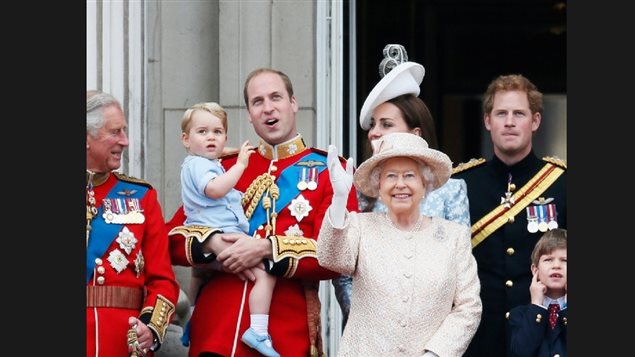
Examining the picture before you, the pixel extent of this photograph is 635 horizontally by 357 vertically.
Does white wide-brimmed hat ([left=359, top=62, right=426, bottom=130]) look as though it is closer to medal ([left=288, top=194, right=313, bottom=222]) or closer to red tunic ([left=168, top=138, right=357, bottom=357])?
red tunic ([left=168, top=138, right=357, bottom=357])

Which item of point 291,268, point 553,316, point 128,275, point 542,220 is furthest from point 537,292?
point 128,275

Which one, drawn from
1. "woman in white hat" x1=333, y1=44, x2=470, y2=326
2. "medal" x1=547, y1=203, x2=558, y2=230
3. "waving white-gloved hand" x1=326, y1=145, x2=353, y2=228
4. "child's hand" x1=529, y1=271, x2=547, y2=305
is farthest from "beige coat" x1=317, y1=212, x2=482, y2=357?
"medal" x1=547, y1=203, x2=558, y2=230

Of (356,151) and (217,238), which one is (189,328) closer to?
(217,238)

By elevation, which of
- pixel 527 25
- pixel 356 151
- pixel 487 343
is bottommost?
pixel 487 343

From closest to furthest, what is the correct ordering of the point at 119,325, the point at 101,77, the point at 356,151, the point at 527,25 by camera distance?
the point at 119,325 < the point at 101,77 < the point at 356,151 < the point at 527,25

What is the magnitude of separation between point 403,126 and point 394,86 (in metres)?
0.19

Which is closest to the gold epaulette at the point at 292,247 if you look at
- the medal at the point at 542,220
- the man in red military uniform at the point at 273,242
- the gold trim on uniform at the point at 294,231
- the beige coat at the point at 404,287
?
the man in red military uniform at the point at 273,242

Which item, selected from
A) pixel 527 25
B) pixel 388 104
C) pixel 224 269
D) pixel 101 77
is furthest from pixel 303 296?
pixel 527 25

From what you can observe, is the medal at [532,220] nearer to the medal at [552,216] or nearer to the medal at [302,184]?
the medal at [552,216]

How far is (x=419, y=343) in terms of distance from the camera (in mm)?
7605

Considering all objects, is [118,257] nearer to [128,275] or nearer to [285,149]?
[128,275]

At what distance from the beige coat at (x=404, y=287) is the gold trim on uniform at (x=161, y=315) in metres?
0.85

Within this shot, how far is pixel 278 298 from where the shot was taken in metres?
8.20

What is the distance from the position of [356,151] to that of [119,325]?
10.5ft
